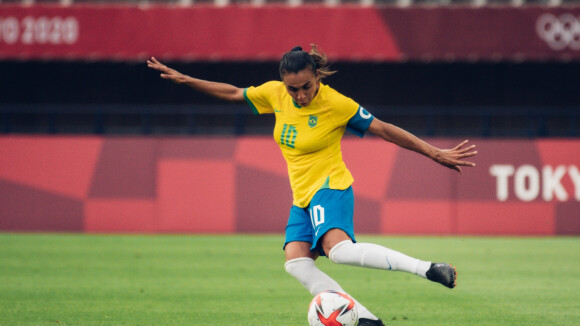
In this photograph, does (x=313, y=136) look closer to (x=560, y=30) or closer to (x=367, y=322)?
(x=367, y=322)

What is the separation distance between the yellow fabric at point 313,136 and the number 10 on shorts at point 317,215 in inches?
5.2

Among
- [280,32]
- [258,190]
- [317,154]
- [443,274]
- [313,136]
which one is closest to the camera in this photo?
[443,274]

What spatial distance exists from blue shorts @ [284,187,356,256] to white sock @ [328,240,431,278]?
19 centimetres

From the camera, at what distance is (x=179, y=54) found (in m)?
21.6

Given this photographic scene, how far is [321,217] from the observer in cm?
650

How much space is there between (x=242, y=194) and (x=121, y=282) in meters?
7.92

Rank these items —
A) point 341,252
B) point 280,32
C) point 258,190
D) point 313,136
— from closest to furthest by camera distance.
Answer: point 341,252 → point 313,136 → point 258,190 → point 280,32

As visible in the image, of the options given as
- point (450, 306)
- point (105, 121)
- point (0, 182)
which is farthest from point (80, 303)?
point (105, 121)

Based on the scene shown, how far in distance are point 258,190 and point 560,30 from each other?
29.4ft

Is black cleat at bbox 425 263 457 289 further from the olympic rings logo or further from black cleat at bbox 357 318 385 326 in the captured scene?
the olympic rings logo

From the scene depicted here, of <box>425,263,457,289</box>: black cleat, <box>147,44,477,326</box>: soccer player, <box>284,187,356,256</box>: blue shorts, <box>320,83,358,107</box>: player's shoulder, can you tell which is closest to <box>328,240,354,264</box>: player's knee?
<box>147,44,477,326</box>: soccer player

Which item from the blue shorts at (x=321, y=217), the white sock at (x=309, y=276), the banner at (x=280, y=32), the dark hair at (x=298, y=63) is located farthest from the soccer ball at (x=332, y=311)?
the banner at (x=280, y=32)

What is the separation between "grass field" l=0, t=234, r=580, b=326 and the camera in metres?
7.93

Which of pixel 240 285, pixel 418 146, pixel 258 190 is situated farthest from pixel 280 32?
pixel 418 146
